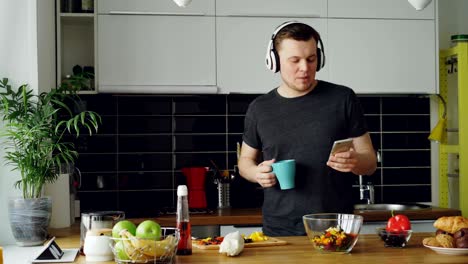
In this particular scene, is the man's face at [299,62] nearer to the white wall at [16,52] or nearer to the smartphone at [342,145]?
the smartphone at [342,145]

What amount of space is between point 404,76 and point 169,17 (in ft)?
4.81

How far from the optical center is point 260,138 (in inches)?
118

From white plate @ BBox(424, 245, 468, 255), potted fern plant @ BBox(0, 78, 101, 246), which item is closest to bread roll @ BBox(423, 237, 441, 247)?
white plate @ BBox(424, 245, 468, 255)

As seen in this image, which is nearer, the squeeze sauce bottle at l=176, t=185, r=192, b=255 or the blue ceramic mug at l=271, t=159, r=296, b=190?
the squeeze sauce bottle at l=176, t=185, r=192, b=255

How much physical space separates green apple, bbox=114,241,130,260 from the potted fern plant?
3.71 feet

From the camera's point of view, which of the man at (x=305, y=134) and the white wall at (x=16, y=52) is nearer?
the man at (x=305, y=134)

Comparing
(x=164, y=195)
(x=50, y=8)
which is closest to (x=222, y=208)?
(x=164, y=195)

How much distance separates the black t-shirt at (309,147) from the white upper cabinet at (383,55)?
4.31ft

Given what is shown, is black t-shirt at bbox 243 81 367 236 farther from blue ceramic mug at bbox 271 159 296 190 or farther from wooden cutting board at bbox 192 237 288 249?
wooden cutting board at bbox 192 237 288 249

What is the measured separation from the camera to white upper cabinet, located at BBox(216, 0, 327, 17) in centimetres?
409

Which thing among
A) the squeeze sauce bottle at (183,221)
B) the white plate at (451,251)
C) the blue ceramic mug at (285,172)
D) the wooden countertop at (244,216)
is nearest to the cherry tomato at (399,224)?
the white plate at (451,251)

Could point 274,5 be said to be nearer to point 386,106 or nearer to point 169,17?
point 169,17

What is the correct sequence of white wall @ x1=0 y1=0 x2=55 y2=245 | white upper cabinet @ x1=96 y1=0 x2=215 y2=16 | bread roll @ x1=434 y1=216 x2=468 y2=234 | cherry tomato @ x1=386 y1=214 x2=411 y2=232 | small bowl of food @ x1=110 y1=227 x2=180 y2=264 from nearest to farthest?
small bowl of food @ x1=110 y1=227 x2=180 y2=264 < bread roll @ x1=434 y1=216 x2=468 y2=234 < cherry tomato @ x1=386 y1=214 x2=411 y2=232 < white wall @ x1=0 y1=0 x2=55 y2=245 < white upper cabinet @ x1=96 y1=0 x2=215 y2=16

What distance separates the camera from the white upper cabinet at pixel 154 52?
399 centimetres
